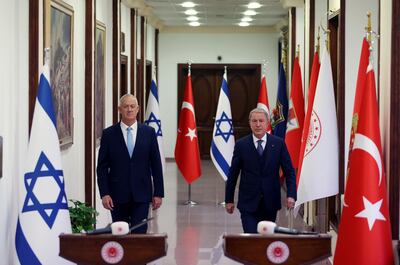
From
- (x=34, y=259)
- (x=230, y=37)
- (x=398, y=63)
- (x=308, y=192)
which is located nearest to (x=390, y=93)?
(x=398, y=63)

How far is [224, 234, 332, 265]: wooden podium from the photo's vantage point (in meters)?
4.35

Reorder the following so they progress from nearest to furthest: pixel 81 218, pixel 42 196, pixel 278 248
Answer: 1. pixel 278 248
2. pixel 42 196
3. pixel 81 218

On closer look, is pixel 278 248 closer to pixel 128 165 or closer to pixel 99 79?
pixel 128 165

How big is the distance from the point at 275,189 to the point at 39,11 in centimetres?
221

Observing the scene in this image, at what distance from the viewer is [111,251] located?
4.39 meters

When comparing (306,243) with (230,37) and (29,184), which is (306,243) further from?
(230,37)

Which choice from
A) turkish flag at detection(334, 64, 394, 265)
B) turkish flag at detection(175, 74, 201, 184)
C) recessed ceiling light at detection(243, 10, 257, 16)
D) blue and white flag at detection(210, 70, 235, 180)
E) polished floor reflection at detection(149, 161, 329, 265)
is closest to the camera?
turkish flag at detection(334, 64, 394, 265)

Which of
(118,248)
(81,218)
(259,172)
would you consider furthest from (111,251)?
(81,218)

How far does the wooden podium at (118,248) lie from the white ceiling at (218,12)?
33.4 feet

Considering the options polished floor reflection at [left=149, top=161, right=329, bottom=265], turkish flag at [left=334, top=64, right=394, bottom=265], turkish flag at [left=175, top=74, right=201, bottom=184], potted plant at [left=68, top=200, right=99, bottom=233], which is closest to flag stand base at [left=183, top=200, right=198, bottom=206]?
polished floor reflection at [left=149, top=161, right=329, bottom=265]

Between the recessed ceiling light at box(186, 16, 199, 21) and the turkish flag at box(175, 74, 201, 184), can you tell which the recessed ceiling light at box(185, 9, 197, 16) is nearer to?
the recessed ceiling light at box(186, 16, 199, 21)

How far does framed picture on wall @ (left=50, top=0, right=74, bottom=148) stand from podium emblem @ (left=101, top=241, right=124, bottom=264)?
2.63 metres

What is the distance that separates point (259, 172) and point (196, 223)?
14.9 feet

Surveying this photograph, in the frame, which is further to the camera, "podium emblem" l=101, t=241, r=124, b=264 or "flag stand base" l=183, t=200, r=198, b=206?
"flag stand base" l=183, t=200, r=198, b=206
